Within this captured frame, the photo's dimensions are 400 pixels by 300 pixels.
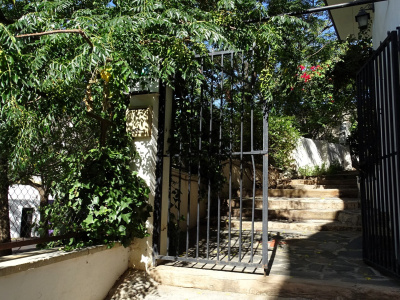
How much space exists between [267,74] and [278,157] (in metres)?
5.75

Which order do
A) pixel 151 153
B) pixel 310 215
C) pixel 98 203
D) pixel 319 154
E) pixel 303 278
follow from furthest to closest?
pixel 319 154 → pixel 310 215 → pixel 151 153 → pixel 98 203 → pixel 303 278

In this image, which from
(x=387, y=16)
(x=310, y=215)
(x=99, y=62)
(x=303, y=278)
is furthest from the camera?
(x=310, y=215)

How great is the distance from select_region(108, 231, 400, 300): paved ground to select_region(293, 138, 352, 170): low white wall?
262 inches

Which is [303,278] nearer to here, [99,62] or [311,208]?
[99,62]

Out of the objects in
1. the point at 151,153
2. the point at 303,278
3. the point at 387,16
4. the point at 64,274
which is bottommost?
the point at 303,278

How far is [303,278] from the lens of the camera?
11.7 ft

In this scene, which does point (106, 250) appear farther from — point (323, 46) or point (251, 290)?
point (323, 46)

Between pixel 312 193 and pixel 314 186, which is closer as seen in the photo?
pixel 312 193

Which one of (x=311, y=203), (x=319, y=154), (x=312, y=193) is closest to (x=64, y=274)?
(x=311, y=203)

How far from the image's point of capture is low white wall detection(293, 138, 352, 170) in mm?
11602

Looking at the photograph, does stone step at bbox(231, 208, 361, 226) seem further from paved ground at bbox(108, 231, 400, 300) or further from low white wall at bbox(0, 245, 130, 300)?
low white wall at bbox(0, 245, 130, 300)

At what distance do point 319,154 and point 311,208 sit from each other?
5.30 metres

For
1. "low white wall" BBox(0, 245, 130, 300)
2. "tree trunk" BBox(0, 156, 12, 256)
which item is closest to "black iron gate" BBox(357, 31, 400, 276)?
"low white wall" BBox(0, 245, 130, 300)

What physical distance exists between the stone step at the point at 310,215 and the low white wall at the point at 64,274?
4222 millimetres
